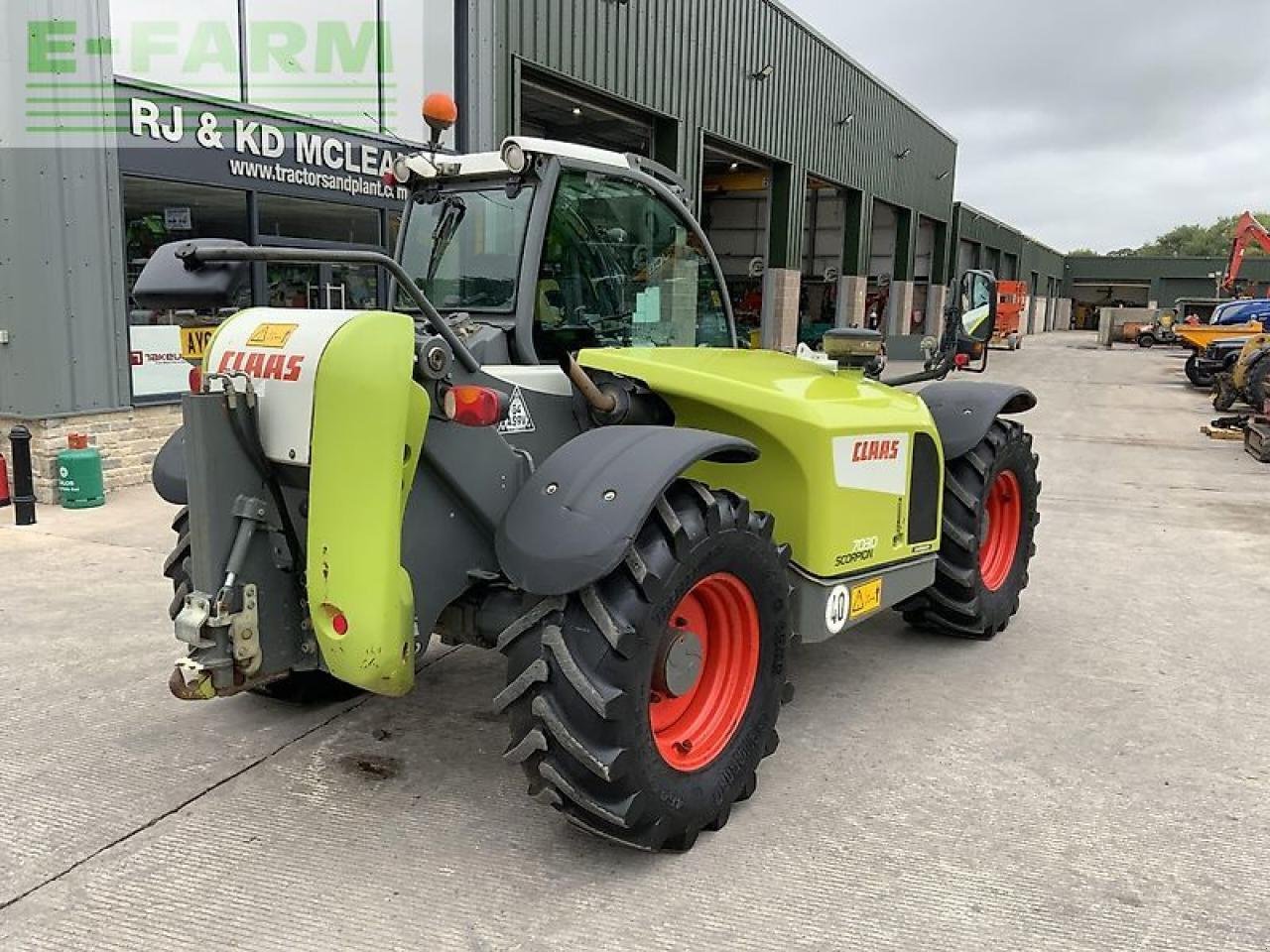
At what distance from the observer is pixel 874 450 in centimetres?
403

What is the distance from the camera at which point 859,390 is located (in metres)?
4.23

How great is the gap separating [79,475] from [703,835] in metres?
6.51

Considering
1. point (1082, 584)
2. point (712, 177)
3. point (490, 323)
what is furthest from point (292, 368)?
point (712, 177)

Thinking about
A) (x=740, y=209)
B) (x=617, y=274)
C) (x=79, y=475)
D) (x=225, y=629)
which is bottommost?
(x=79, y=475)

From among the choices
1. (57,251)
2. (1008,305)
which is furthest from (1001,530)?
(1008,305)

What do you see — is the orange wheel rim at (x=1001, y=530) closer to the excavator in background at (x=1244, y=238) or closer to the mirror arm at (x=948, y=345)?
the mirror arm at (x=948, y=345)

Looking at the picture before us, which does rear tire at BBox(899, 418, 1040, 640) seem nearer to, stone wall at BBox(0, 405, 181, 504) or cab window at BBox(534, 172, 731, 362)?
cab window at BBox(534, 172, 731, 362)

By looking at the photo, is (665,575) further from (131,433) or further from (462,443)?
(131,433)

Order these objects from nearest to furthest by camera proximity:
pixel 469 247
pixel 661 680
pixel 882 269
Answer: pixel 661 680 < pixel 469 247 < pixel 882 269

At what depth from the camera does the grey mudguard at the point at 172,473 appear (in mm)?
3746

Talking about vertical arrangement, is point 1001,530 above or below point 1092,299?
below

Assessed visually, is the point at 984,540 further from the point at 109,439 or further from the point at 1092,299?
the point at 1092,299

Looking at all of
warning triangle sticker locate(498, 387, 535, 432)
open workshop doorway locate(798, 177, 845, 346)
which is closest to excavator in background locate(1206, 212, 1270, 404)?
open workshop doorway locate(798, 177, 845, 346)

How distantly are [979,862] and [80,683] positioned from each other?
367 centimetres
